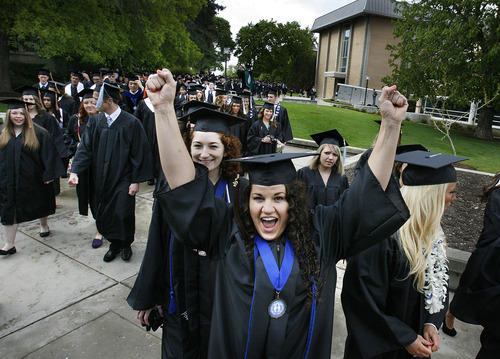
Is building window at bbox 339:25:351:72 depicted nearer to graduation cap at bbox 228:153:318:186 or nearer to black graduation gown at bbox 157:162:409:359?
graduation cap at bbox 228:153:318:186

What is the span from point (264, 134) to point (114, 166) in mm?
3938

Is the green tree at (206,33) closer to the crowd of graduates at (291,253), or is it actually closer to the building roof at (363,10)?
the building roof at (363,10)

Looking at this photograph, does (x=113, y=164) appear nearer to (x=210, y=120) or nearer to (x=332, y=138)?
(x=210, y=120)

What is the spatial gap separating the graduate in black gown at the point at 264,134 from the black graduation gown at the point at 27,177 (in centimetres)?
388

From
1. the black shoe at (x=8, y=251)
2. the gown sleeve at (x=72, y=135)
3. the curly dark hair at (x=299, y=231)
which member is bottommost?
the black shoe at (x=8, y=251)

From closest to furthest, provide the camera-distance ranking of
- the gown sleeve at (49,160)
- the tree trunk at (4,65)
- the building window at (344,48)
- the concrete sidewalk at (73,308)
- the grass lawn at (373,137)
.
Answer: the concrete sidewalk at (73,308) < the gown sleeve at (49,160) < the grass lawn at (373,137) < the tree trunk at (4,65) < the building window at (344,48)

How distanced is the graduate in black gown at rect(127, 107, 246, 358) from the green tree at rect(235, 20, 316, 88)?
58481 millimetres

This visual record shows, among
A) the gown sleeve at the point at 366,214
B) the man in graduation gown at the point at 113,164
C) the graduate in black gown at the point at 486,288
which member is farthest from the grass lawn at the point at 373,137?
the gown sleeve at the point at 366,214

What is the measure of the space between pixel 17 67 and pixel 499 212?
28137 millimetres

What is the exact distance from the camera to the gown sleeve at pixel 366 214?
149 cm

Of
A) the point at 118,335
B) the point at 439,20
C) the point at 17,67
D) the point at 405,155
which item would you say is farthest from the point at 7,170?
the point at 17,67

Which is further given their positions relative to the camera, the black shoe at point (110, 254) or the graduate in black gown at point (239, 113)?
the graduate in black gown at point (239, 113)

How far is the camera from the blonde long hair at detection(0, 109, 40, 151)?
4.34 meters

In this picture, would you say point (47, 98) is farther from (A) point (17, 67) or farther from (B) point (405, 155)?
(A) point (17, 67)
